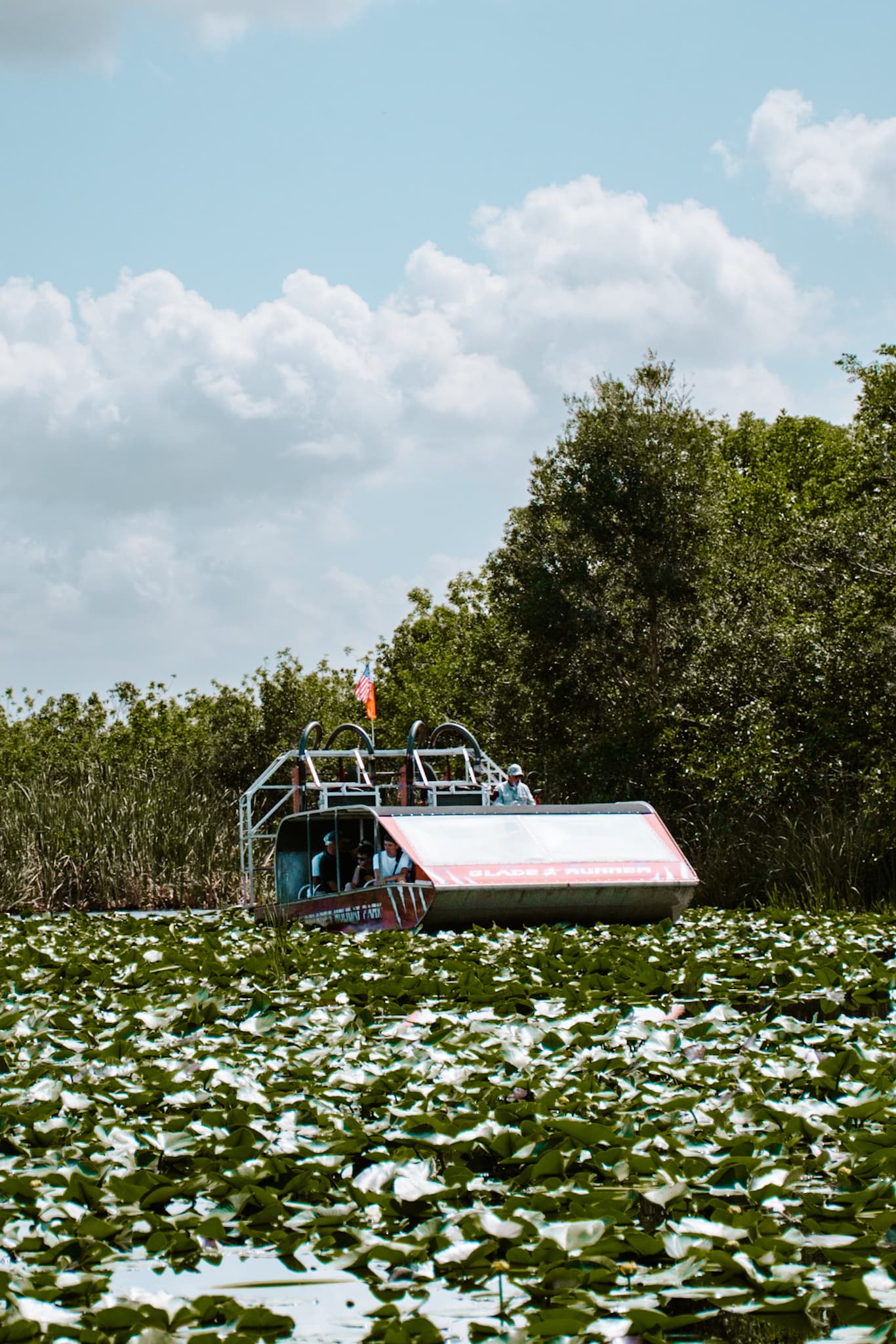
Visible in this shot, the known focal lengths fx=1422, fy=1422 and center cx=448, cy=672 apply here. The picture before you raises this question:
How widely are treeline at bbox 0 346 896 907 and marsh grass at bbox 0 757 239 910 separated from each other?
0.04m

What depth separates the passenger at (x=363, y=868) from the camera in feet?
50.4

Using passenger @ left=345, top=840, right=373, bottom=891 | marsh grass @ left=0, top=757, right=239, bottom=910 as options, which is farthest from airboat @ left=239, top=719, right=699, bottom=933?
marsh grass @ left=0, top=757, right=239, bottom=910

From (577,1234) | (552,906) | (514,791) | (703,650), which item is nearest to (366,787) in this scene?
(514,791)

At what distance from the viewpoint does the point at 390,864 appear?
14.2 m

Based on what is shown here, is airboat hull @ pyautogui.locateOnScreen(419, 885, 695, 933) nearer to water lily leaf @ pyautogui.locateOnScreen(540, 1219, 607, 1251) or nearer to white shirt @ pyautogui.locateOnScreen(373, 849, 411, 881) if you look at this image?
white shirt @ pyautogui.locateOnScreen(373, 849, 411, 881)

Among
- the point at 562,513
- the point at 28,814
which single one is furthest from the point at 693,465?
the point at 28,814

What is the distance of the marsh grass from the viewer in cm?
2188

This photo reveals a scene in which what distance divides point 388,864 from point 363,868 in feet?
6.31

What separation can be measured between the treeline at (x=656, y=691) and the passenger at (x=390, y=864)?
5474mm

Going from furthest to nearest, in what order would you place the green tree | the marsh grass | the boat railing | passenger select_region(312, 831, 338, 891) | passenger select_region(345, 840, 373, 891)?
1. the green tree
2. the marsh grass
3. the boat railing
4. passenger select_region(312, 831, 338, 891)
5. passenger select_region(345, 840, 373, 891)

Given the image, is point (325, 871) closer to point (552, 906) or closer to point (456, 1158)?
point (552, 906)

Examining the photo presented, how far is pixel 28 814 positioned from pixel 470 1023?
16378 mm

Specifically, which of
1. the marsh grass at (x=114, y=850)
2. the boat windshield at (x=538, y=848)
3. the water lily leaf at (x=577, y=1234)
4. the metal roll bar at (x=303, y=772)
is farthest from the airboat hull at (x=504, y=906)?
the water lily leaf at (x=577, y=1234)

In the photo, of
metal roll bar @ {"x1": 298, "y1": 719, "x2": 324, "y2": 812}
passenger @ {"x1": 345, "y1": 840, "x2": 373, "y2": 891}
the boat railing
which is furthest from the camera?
metal roll bar @ {"x1": 298, "y1": 719, "x2": 324, "y2": 812}
